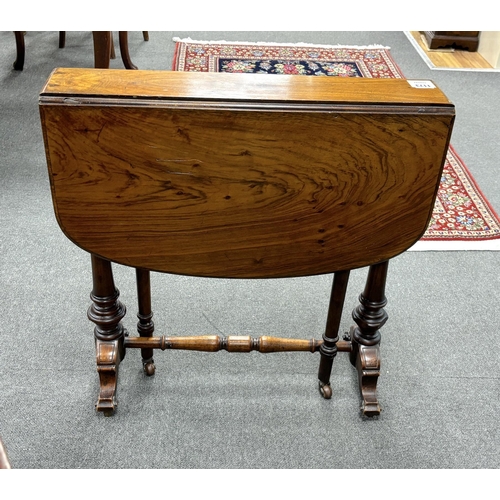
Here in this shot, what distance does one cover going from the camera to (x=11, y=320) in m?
1.97

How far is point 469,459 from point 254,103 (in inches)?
42.9

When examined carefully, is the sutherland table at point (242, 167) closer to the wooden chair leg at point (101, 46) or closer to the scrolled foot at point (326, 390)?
the scrolled foot at point (326, 390)

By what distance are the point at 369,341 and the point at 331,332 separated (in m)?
0.13

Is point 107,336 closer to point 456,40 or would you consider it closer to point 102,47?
point 102,47

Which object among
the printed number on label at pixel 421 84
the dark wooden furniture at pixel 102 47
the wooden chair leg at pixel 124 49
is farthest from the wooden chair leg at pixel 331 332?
the wooden chair leg at pixel 124 49

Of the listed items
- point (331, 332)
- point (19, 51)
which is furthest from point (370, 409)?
point (19, 51)

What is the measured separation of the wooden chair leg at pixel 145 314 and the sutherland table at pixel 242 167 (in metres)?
0.25

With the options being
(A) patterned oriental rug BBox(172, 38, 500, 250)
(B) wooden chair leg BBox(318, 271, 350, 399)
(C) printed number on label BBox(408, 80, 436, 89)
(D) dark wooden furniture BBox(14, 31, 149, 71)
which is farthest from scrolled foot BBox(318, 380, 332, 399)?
(D) dark wooden furniture BBox(14, 31, 149, 71)

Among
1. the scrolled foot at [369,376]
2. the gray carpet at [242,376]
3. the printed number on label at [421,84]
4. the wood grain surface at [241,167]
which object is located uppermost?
the printed number on label at [421,84]

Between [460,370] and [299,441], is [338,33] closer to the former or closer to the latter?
[460,370]

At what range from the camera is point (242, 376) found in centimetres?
183

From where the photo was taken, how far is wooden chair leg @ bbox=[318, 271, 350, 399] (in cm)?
157

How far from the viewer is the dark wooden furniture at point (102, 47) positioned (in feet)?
9.76

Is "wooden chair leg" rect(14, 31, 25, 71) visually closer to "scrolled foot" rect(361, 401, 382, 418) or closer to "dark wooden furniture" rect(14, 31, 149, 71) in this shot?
"dark wooden furniture" rect(14, 31, 149, 71)
